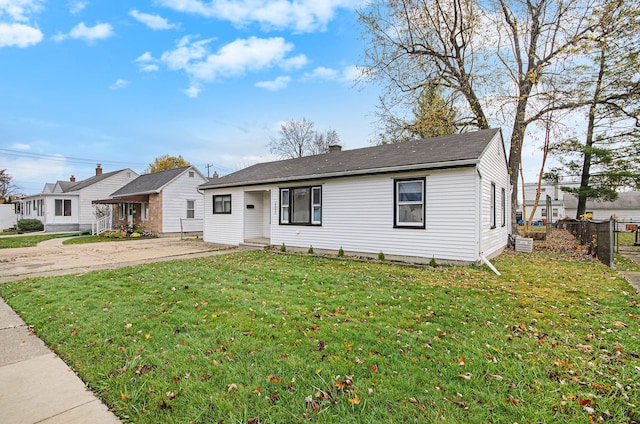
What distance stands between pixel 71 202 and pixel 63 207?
27.3 inches

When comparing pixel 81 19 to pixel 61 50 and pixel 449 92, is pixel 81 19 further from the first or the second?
pixel 449 92

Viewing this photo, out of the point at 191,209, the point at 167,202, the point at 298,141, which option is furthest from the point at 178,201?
the point at 298,141

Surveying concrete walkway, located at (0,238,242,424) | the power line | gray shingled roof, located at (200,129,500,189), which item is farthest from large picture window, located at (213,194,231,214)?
the power line

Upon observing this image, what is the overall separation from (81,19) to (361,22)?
12878mm

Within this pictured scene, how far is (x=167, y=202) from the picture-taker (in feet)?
67.7

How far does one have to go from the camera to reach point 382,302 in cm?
514

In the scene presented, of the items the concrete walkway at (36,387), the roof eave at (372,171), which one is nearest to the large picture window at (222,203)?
the roof eave at (372,171)

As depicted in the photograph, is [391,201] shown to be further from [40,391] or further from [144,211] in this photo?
[144,211]

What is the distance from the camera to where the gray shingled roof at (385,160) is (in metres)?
8.86

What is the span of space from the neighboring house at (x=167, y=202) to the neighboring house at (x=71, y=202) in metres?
4.13

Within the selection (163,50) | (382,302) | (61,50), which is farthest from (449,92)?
(61,50)

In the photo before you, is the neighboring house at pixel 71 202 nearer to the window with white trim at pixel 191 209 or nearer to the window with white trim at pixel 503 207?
the window with white trim at pixel 191 209

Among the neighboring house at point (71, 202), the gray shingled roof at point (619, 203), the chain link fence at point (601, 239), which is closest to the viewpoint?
the chain link fence at point (601, 239)

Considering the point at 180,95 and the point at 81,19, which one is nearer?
the point at 81,19
